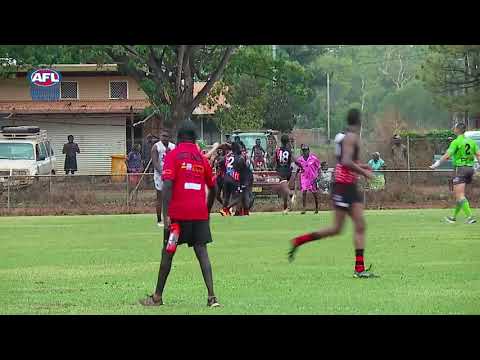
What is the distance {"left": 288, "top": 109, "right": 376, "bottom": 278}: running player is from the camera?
14.1 m

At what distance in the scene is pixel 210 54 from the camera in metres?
44.7

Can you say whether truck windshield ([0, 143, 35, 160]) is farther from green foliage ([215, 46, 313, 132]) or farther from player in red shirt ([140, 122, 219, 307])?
player in red shirt ([140, 122, 219, 307])

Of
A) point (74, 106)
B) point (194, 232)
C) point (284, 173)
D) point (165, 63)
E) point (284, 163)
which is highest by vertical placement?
point (165, 63)

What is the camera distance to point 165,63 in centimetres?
4597

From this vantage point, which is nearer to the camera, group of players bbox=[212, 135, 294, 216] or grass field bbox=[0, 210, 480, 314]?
grass field bbox=[0, 210, 480, 314]

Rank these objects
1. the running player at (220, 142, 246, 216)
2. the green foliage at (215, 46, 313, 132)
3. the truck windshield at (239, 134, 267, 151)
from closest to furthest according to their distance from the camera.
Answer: the running player at (220, 142, 246, 216)
the truck windshield at (239, 134, 267, 151)
the green foliage at (215, 46, 313, 132)

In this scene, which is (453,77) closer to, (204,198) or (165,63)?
(165,63)

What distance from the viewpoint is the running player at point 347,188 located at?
14.1 m

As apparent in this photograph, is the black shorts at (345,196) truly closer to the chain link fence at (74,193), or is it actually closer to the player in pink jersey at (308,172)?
the player in pink jersey at (308,172)

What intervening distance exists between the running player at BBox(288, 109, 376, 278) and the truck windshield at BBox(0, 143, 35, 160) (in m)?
24.8

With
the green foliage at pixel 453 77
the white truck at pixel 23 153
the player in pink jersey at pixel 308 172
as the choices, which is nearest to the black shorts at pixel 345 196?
the player in pink jersey at pixel 308 172

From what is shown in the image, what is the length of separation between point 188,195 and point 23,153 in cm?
2661

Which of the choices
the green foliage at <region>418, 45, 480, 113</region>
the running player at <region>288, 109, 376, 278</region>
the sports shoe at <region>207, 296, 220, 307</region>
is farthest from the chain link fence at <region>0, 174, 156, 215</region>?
the sports shoe at <region>207, 296, 220, 307</region>

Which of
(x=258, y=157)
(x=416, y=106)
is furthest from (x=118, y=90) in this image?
(x=258, y=157)
